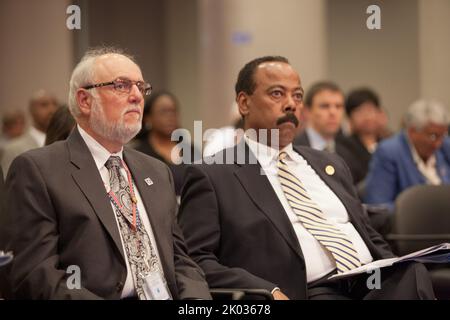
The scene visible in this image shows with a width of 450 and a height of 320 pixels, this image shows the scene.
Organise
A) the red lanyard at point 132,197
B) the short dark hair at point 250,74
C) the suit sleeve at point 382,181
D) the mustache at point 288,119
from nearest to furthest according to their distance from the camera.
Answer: the red lanyard at point 132,197, the mustache at point 288,119, the short dark hair at point 250,74, the suit sleeve at point 382,181

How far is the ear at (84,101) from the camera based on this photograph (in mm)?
3354

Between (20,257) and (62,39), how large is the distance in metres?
7.07

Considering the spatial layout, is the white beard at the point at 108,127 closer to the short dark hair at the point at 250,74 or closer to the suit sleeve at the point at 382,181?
the short dark hair at the point at 250,74

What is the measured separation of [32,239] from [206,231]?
926 millimetres

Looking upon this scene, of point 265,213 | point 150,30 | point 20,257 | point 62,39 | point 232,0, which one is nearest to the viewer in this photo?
point 20,257

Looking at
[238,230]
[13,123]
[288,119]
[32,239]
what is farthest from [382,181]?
[13,123]

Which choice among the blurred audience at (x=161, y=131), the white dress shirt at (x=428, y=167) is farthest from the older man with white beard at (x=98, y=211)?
the blurred audience at (x=161, y=131)

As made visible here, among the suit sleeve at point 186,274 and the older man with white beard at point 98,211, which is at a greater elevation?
the older man with white beard at point 98,211

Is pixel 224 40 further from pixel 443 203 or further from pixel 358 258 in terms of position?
pixel 358 258

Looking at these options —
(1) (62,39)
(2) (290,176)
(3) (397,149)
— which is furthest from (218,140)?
(1) (62,39)

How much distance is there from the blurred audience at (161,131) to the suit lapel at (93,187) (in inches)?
135

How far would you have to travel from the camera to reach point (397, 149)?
589cm

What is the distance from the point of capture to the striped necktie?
3711mm

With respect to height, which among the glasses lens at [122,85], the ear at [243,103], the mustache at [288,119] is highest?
the glasses lens at [122,85]
